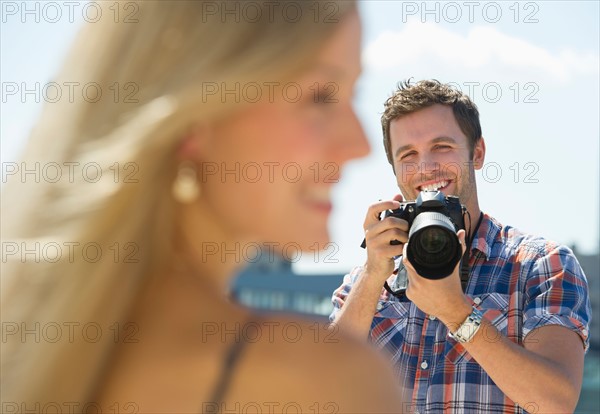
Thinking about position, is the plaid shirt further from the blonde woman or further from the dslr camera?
the blonde woman

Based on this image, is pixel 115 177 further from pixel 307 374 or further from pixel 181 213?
pixel 307 374

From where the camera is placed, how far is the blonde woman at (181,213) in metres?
0.87

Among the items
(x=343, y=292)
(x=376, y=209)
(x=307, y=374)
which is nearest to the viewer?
(x=307, y=374)

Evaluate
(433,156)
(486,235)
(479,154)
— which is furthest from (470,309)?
(479,154)

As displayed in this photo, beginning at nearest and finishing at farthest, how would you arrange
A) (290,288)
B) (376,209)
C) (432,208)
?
(432,208)
(376,209)
(290,288)

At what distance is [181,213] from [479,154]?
2.68 metres

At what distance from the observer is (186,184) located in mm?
919

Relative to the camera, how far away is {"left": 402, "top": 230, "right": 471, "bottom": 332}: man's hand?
2744 mm

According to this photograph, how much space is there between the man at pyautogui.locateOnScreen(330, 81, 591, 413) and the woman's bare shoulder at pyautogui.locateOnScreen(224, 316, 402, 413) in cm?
190

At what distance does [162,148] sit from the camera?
891 millimetres

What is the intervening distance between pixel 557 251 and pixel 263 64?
2.24 metres

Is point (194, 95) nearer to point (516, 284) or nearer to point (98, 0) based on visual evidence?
point (98, 0)

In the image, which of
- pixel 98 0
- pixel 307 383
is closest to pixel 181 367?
pixel 307 383

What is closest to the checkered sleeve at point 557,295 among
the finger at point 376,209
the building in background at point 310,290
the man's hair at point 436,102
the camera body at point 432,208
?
the camera body at point 432,208
